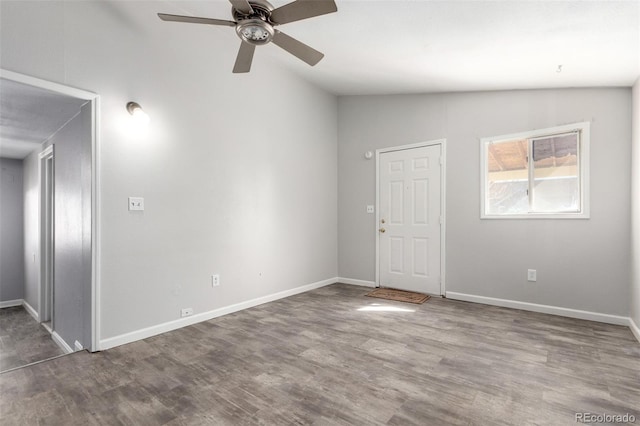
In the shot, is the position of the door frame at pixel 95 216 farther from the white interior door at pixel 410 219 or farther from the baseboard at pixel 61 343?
the white interior door at pixel 410 219

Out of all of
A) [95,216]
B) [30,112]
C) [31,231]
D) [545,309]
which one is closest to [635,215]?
[545,309]

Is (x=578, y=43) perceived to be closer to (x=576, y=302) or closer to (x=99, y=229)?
(x=576, y=302)

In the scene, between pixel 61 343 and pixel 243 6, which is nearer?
pixel 243 6

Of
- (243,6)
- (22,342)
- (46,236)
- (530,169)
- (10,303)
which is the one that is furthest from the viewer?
(10,303)

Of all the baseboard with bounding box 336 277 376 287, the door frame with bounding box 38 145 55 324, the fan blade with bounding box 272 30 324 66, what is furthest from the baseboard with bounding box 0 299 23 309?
the fan blade with bounding box 272 30 324 66

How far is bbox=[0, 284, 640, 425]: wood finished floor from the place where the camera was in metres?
1.86

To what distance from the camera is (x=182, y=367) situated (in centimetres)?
243

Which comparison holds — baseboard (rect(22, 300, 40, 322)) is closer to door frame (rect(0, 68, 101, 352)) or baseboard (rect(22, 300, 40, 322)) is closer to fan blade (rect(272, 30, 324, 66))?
door frame (rect(0, 68, 101, 352))

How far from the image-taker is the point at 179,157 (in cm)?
333

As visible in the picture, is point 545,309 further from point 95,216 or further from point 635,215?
point 95,216

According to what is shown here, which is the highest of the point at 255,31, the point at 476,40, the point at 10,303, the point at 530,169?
the point at 476,40

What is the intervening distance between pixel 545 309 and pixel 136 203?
181 inches

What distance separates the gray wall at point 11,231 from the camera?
205 inches

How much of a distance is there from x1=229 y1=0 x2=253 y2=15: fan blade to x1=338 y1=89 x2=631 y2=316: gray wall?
334 cm
